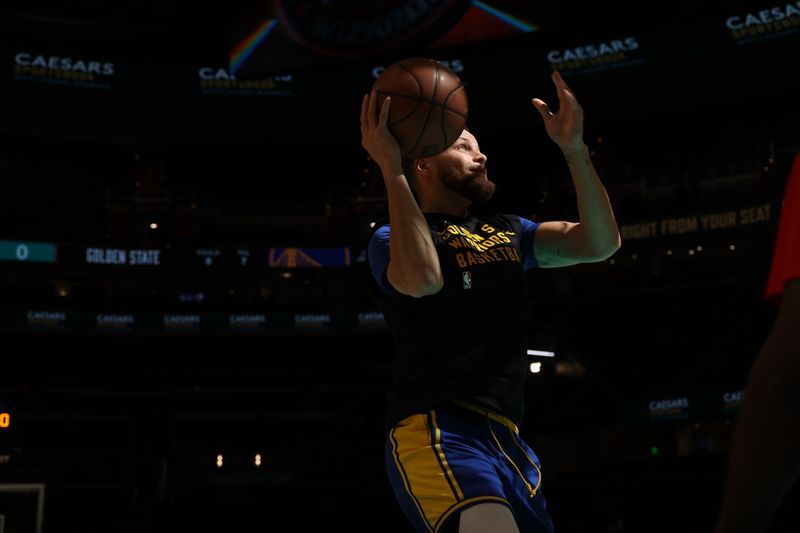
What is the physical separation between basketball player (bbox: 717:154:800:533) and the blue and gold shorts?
174 centimetres

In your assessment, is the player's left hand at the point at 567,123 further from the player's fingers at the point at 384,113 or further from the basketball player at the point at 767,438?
the basketball player at the point at 767,438

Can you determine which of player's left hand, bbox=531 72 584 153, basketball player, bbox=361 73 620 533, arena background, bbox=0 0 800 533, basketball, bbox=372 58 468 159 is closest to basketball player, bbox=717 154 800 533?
basketball player, bbox=361 73 620 533

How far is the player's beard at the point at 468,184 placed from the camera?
3.70 m

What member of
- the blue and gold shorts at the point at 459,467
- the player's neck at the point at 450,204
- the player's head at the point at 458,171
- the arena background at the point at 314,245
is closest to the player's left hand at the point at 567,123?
the player's head at the point at 458,171

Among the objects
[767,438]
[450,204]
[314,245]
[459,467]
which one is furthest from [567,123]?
[314,245]

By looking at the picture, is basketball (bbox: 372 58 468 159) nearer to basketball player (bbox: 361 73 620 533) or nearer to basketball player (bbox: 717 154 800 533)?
basketball player (bbox: 361 73 620 533)

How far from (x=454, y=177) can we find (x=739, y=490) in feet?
8.23

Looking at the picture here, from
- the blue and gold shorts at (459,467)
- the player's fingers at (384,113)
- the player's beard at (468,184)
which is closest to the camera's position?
the blue and gold shorts at (459,467)

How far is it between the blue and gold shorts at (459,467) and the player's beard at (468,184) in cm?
87

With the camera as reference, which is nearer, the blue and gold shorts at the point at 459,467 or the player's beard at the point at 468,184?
the blue and gold shorts at the point at 459,467

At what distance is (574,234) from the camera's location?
12.2ft

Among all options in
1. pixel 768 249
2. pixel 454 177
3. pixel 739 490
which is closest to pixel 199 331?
pixel 768 249

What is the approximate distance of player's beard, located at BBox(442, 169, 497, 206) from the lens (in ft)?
12.1

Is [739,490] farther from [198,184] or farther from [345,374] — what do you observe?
[198,184]
